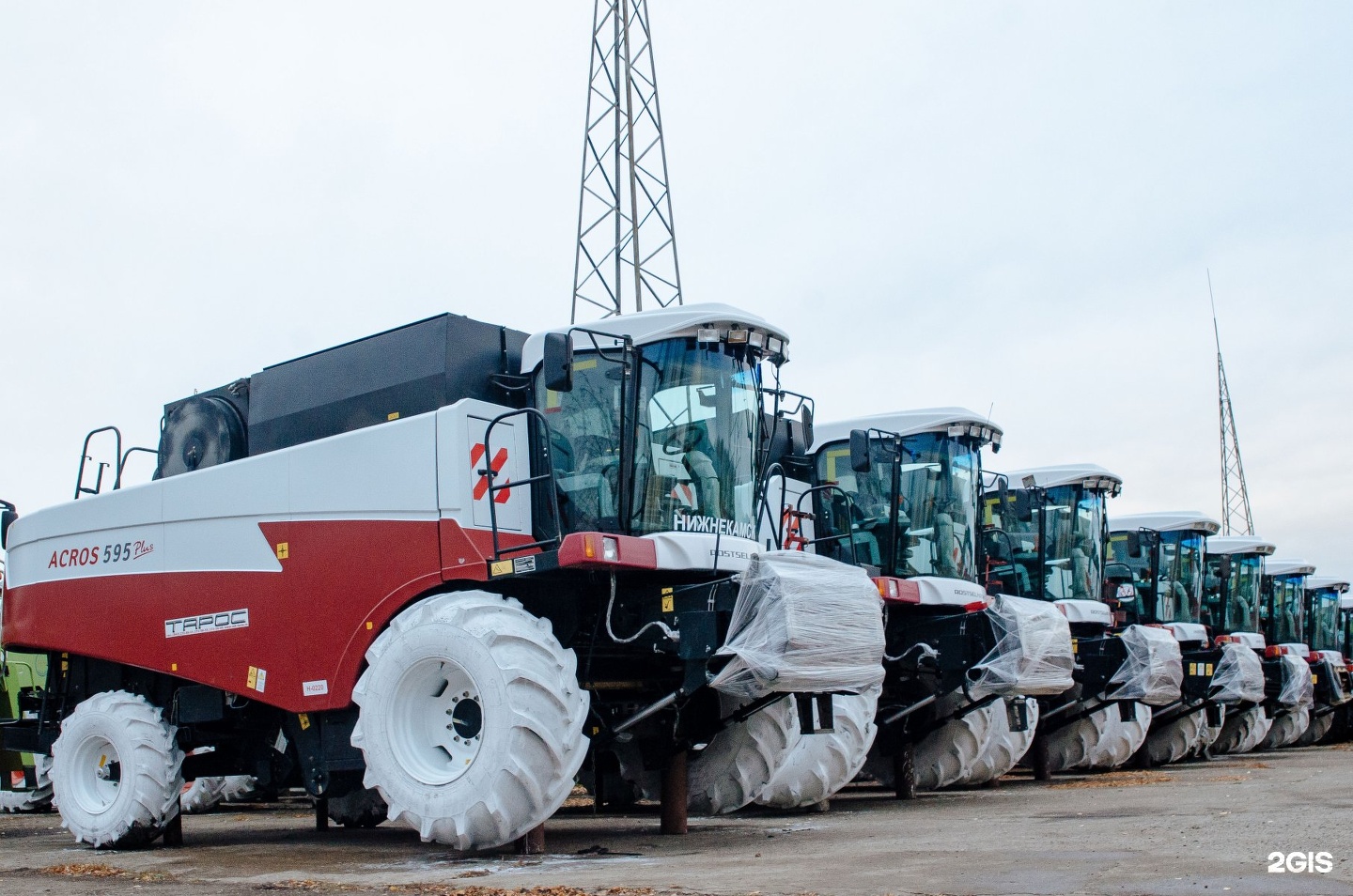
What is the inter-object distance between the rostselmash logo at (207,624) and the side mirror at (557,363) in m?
3.32

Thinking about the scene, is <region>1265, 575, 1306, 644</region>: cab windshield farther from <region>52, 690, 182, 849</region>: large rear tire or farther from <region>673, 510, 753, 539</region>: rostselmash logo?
<region>52, 690, 182, 849</region>: large rear tire

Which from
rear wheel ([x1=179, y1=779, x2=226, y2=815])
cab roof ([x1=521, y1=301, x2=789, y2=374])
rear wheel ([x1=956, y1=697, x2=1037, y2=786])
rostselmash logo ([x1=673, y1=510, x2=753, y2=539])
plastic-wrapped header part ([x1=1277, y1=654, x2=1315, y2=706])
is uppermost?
cab roof ([x1=521, y1=301, x2=789, y2=374])

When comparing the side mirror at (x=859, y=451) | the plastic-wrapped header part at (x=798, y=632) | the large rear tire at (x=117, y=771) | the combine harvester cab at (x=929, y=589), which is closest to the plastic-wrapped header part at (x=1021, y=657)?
the combine harvester cab at (x=929, y=589)

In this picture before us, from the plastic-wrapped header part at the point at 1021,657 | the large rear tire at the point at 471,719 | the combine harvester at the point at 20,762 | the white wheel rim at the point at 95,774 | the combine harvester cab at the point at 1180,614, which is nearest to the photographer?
the large rear tire at the point at 471,719

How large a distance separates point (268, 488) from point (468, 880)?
3562 millimetres

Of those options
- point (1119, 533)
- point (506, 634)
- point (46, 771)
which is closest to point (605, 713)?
point (506, 634)

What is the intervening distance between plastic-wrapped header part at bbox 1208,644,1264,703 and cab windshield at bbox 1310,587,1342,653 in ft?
24.1

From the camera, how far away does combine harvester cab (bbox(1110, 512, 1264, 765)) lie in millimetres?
17297

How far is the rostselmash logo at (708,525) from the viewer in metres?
8.30

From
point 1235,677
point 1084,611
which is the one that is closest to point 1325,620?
point 1235,677

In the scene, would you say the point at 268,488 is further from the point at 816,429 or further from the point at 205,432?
the point at 816,429

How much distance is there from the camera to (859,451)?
36.6 feet

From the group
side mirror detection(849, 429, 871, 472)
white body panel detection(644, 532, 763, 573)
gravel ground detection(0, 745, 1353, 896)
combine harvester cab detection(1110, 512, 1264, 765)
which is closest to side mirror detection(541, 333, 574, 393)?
white body panel detection(644, 532, 763, 573)

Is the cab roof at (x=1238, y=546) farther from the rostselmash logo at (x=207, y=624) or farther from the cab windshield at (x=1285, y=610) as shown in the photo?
the rostselmash logo at (x=207, y=624)
